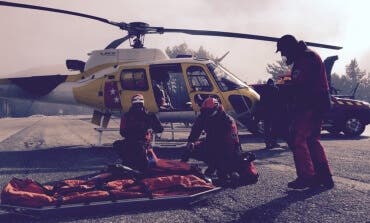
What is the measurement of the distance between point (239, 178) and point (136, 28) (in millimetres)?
6420

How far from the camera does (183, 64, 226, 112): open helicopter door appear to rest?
10.5 metres

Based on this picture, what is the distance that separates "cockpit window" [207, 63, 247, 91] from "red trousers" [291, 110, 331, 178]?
16.3ft

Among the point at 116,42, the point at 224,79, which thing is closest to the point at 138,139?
the point at 224,79

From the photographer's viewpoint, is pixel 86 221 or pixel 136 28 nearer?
pixel 86 221

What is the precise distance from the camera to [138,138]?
6.55 metres

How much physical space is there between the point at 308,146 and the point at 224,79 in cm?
519

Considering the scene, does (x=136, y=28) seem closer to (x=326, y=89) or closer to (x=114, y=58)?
(x=114, y=58)

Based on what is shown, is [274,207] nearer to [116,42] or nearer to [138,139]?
[138,139]

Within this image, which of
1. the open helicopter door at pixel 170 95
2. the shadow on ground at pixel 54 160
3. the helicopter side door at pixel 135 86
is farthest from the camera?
the helicopter side door at pixel 135 86

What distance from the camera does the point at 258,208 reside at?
4719 mm

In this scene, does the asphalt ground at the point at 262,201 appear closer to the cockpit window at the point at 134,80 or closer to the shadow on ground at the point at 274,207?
the shadow on ground at the point at 274,207

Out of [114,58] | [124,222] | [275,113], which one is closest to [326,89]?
[124,222]

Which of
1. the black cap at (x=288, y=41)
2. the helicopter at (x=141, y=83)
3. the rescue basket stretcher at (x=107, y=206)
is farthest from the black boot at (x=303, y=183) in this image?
the helicopter at (x=141, y=83)

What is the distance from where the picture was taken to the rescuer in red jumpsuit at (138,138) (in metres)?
6.11
